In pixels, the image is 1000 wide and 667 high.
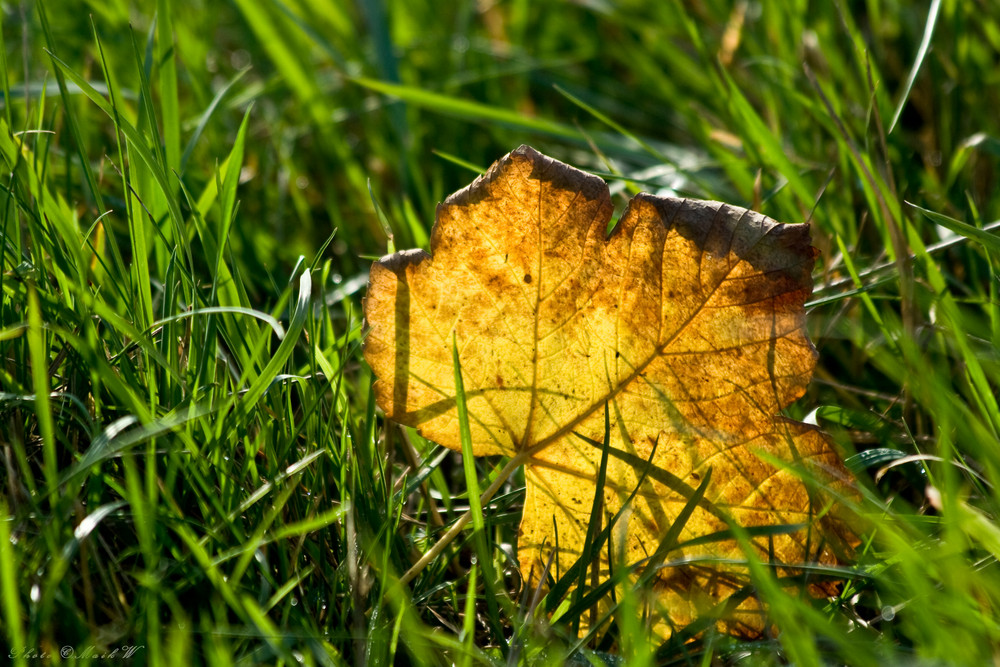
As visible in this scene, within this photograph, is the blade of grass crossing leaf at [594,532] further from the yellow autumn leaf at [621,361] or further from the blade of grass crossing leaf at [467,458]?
Result: the blade of grass crossing leaf at [467,458]

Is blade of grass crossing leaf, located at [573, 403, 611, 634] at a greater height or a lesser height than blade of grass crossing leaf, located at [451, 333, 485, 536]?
lesser

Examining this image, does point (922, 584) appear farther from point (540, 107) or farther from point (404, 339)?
point (540, 107)

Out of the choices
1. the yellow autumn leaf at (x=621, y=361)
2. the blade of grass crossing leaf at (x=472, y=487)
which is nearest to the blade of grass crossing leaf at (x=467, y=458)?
the blade of grass crossing leaf at (x=472, y=487)

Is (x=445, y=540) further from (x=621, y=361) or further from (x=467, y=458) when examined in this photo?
(x=621, y=361)

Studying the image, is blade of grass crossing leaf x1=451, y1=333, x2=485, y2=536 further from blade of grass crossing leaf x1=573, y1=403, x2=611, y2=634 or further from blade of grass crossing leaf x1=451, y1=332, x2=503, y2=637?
blade of grass crossing leaf x1=573, y1=403, x2=611, y2=634

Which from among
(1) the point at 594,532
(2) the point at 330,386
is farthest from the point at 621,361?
(2) the point at 330,386

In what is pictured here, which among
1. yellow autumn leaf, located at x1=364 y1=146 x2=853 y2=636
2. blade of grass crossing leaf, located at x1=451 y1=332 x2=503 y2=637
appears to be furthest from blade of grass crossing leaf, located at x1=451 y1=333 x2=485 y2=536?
yellow autumn leaf, located at x1=364 y1=146 x2=853 y2=636
